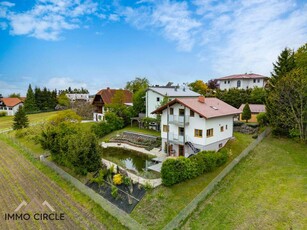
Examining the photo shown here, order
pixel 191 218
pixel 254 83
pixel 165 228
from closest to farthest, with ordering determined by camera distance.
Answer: pixel 165 228
pixel 191 218
pixel 254 83

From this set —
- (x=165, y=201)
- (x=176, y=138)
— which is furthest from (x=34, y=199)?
(x=176, y=138)

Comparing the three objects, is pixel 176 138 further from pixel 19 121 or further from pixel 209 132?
pixel 19 121

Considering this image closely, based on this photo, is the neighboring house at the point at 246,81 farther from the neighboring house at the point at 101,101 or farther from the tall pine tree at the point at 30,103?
the tall pine tree at the point at 30,103

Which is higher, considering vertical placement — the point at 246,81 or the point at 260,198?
the point at 246,81

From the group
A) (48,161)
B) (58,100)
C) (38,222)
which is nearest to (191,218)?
(38,222)

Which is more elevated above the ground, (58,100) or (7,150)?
(58,100)

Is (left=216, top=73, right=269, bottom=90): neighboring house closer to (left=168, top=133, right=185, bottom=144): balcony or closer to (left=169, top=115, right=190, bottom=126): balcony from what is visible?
(left=169, top=115, right=190, bottom=126): balcony

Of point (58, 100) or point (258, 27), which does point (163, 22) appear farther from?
point (58, 100)

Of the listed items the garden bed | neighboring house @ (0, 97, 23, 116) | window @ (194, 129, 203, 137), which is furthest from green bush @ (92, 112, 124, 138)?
neighboring house @ (0, 97, 23, 116)
